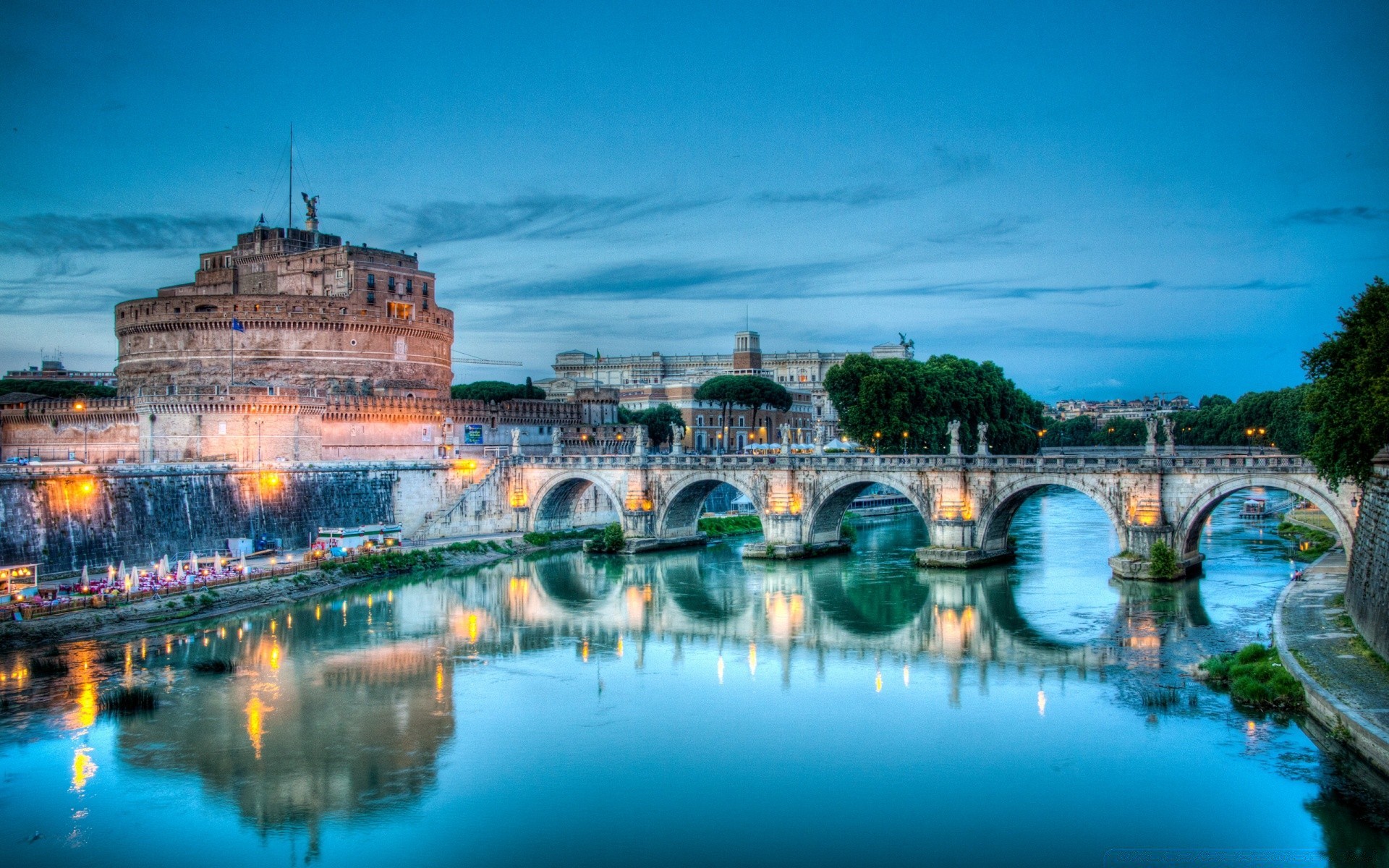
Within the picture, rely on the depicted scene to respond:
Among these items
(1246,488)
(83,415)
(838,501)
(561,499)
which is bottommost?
(561,499)

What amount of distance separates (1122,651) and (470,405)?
4174 centimetres

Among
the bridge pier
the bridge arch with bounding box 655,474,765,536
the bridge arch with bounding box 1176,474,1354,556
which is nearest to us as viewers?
the bridge arch with bounding box 1176,474,1354,556

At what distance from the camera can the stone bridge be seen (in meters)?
35.7

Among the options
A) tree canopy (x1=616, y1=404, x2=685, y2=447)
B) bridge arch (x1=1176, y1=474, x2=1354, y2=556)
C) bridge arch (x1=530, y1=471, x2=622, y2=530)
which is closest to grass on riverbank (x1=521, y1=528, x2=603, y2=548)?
bridge arch (x1=530, y1=471, x2=622, y2=530)

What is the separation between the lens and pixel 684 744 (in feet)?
71.1

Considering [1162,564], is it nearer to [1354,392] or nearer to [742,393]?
[1354,392]

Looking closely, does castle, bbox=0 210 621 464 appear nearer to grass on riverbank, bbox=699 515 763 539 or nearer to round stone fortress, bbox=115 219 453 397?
round stone fortress, bbox=115 219 453 397

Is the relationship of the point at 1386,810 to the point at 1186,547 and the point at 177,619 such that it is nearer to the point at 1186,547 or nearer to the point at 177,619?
the point at 1186,547

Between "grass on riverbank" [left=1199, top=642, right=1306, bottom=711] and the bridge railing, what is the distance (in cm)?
1110

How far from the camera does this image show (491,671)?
27.5 metres

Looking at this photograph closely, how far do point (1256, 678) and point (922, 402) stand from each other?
38.7 meters

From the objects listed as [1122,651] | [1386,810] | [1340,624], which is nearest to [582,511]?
[1122,651]

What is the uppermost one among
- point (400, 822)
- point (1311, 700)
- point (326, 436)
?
point (326, 436)

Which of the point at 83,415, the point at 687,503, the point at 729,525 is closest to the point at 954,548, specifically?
A: the point at 687,503
